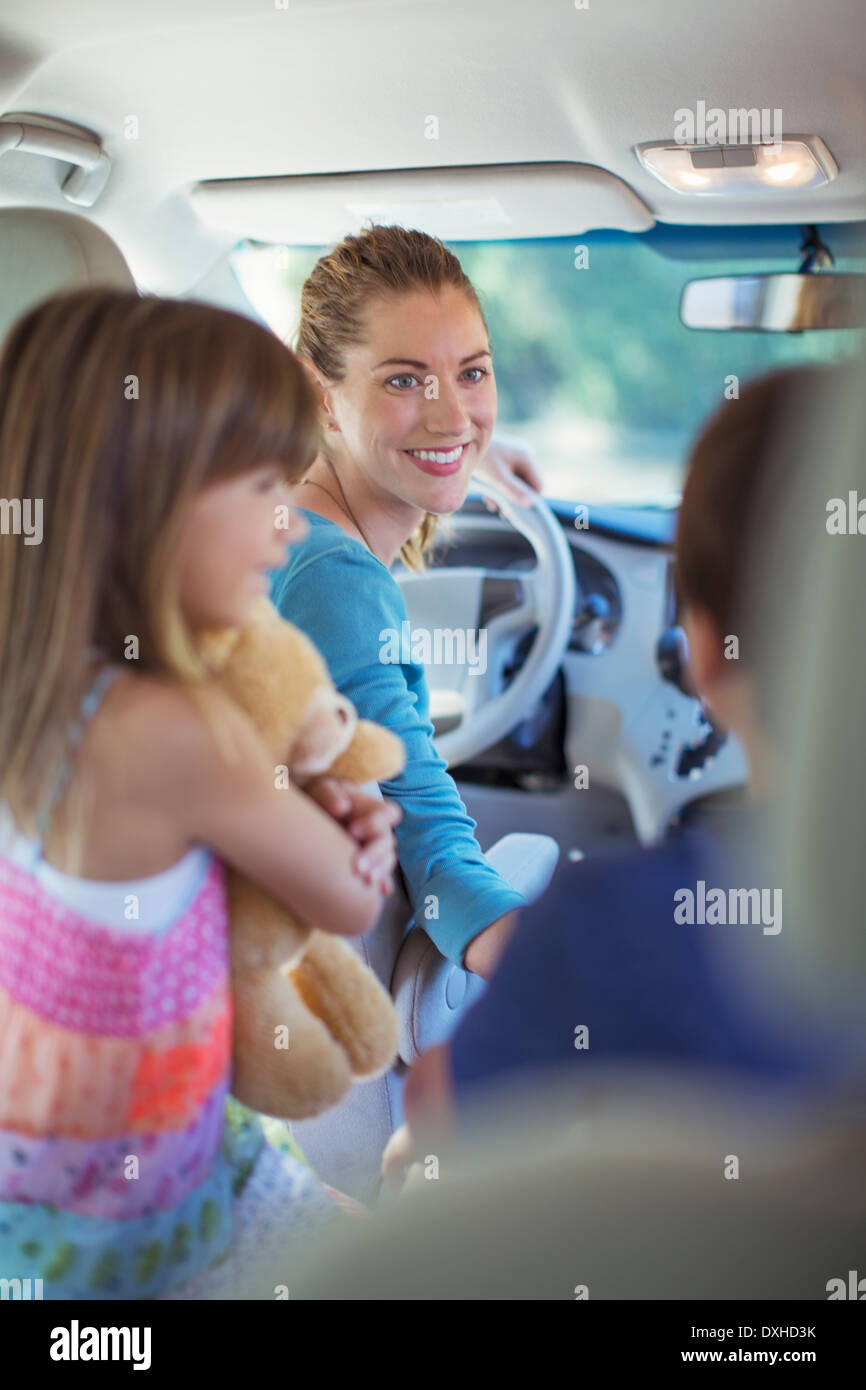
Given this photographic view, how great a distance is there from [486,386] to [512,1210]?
0.74 m

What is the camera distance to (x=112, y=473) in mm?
817

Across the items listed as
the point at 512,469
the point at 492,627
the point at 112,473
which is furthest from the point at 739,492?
the point at 492,627

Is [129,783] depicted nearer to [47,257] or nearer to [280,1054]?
[280,1054]

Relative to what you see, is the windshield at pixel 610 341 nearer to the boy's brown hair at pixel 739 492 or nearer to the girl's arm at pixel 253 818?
the boy's brown hair at pixel 739 492

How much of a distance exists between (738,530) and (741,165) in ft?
1.62

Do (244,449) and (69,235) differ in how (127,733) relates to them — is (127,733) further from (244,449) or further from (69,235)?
(69,235)

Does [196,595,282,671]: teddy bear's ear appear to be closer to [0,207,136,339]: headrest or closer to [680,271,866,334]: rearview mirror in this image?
[0,207,136,339]: headrest

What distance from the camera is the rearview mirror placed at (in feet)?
3.55

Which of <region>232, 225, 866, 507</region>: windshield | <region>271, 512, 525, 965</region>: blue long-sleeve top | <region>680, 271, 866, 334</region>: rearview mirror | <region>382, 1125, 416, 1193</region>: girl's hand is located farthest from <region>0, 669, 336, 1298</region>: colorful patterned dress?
<region>680, 271, 866, 334</region>: rearview mirror

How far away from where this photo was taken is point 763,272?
129 centimetres

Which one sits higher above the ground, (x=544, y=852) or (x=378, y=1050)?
(x=544, y=852)

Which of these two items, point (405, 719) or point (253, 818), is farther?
point (405, 719)

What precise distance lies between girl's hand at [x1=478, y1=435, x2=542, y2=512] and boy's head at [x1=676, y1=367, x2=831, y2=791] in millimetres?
561
